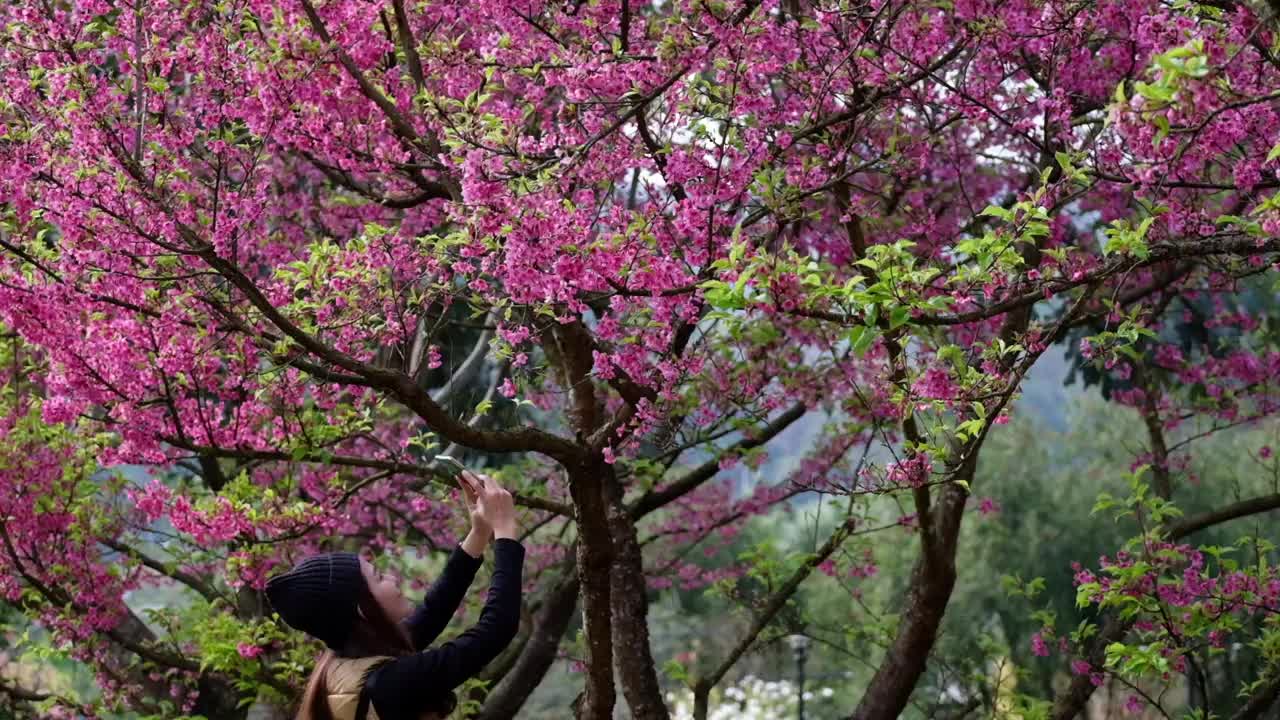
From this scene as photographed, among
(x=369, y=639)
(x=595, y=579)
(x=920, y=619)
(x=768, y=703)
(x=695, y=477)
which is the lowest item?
(x=369, y=639)

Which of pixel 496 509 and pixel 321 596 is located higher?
pixel 496 509

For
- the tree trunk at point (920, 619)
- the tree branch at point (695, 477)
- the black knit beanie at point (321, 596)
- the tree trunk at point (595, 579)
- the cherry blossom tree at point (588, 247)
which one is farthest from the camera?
the tree branch at point (695, 477)

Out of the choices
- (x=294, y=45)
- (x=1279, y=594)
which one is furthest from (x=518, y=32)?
(x=1279, y=594)

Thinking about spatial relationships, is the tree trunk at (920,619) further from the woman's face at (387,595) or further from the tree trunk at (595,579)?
the woman's face at (387,595)

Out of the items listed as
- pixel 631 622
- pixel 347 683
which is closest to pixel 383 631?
pixel 347 683

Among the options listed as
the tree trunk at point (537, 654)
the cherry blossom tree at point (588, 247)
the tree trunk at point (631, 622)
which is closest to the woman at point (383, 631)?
the cherry blossom tree at point (588, 247)

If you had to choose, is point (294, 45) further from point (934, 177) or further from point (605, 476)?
point (934, 177)

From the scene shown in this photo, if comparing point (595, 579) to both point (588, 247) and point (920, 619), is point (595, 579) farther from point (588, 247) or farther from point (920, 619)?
point (588, 247)

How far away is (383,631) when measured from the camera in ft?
10.6

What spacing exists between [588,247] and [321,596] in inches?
55.5

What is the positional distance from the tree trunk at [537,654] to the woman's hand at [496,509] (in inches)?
182

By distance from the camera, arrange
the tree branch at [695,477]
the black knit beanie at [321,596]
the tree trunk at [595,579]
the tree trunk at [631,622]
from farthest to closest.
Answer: the tree branch at [695,477]
the tree trunk at [631,622]
the tree trunk at [595,579]
the black knit beanie at [321,596]

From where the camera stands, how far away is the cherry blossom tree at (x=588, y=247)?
400cm

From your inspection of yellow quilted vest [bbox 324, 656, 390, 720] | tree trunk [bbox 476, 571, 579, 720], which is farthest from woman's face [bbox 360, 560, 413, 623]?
tree trunk [bbox 476, 571, 579, 720]
